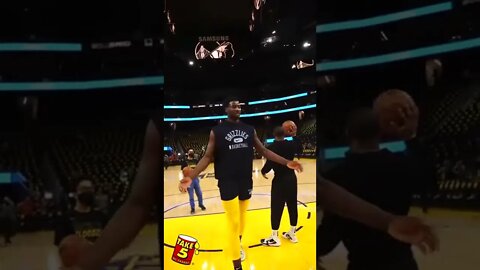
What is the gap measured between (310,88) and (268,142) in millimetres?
415

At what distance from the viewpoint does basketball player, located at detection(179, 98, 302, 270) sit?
2.24 m

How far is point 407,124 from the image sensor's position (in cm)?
195

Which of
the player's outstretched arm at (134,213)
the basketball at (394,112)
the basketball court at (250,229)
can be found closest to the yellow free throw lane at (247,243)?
the basketball court at (250,229)

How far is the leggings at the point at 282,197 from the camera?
7.49 feet

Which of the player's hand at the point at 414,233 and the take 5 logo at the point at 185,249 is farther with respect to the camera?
the take 5 logo at the point at 185,249

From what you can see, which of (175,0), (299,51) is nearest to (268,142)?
(299,51)

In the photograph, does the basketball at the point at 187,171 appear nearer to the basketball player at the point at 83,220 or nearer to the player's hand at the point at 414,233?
the basketball player at the point at 83,220

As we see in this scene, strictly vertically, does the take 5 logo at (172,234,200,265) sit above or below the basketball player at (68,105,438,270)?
below

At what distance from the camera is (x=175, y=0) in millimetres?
2078

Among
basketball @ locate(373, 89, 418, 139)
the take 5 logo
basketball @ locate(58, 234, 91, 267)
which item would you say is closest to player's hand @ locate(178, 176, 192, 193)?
the take 5 logo

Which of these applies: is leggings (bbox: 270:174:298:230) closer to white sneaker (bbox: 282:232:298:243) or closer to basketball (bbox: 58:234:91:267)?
white sneaker (bbox: 282:232:298:243)

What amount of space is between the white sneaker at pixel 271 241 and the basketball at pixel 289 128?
2.14 ft

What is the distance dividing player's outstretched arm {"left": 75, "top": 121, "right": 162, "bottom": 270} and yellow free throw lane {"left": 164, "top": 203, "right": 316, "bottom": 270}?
310 mm

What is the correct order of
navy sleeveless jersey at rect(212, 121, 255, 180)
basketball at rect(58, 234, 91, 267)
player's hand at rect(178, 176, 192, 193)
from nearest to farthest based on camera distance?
1. basketball at rect(58, 234, 91, 267)
2. player's hand at rect(178, 176, 192, 193)
3. navy sleeveless jersey at rect(212, 121, 255, 180)
